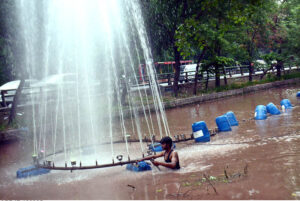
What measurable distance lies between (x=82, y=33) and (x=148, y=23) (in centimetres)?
820

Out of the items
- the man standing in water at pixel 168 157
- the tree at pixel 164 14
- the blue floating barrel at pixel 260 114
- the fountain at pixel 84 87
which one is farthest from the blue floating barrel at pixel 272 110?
the tree at pixel 164 14

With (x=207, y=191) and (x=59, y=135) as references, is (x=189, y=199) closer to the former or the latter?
(x=207, y=191)

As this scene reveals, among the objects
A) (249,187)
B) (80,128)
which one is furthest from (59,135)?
(249,187)

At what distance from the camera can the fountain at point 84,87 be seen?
11055mm

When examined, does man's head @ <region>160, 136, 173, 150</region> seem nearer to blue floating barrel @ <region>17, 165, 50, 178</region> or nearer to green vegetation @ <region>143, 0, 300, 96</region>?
blue floating barrel @ <region>17, 165, 50, 178</region>

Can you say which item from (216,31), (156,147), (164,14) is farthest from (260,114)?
(164,14)

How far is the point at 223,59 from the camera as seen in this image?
2392cm

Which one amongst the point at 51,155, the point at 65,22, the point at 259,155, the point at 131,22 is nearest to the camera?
the point at 259,155

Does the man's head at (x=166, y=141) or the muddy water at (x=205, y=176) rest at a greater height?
the man's head at (x=166, y=141)

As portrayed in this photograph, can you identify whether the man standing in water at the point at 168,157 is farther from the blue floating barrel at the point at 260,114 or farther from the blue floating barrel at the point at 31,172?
the blue floating barrel at the point at 260,114

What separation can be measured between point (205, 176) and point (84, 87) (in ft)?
51.2

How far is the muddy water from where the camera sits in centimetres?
579

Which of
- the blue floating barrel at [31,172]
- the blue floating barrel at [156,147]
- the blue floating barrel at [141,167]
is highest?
the blue floating barrel at [156,147]

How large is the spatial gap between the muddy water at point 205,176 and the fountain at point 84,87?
3.17ft
